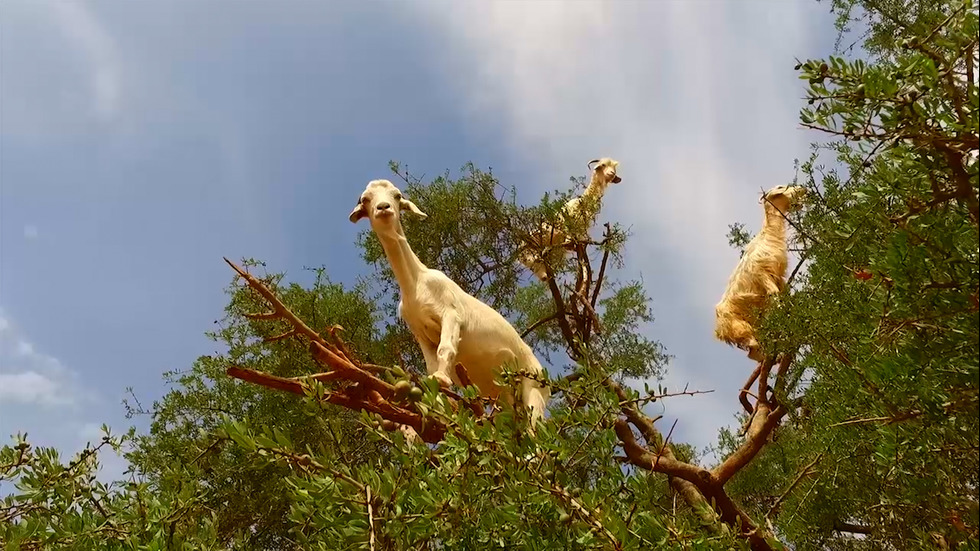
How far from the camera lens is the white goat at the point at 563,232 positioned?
6.54 metres

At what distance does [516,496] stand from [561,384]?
0.55 metres

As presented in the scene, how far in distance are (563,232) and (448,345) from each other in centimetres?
284

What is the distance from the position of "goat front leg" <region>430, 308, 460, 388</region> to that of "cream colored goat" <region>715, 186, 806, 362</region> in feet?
10.8

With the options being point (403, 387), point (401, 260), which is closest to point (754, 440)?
point (401, 260)

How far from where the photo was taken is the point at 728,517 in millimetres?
4617

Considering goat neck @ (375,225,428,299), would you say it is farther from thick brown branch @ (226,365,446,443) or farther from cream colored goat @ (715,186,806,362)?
cream colored goat @ (715,186,806,362)

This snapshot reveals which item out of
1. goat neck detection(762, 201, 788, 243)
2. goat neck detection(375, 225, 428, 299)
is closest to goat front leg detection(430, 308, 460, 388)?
goat neck detection(375, 225, 428, 299)

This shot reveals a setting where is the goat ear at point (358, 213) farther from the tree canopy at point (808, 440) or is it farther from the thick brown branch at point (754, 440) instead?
the thick brown branch at point (754, 440)

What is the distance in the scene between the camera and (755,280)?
260 inches

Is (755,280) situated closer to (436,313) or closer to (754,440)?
(754,440)

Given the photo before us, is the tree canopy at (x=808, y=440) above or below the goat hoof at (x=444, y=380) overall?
below

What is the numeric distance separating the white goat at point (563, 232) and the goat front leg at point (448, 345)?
2.39 m

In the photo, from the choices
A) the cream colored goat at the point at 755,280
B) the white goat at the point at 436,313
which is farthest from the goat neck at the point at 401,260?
the cream colored goat at the point at 755,280

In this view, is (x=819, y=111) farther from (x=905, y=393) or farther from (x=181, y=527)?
(x=181, y=527)
